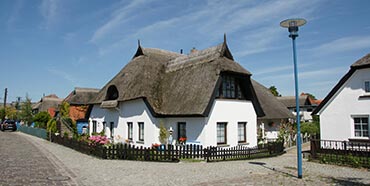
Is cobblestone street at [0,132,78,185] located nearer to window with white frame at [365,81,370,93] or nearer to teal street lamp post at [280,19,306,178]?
teal street lamp post at [280,19,306,178]

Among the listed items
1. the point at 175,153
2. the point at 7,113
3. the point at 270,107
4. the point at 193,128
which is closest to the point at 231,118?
the point at 193,128

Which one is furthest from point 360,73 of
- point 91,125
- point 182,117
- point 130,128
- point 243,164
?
point 91,125

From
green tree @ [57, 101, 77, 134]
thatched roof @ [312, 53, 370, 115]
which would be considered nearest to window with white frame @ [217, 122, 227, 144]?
thatched roof @ [312, 53, 370, 115]

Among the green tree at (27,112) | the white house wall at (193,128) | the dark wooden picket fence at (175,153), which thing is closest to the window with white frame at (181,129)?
the white house wall at (193,128)

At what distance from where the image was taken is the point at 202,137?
18344mm

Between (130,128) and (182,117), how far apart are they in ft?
18.5

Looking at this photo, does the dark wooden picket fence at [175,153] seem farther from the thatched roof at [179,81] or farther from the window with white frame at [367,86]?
the window with white frame at [367,86]

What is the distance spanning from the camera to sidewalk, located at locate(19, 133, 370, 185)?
36.6 ft

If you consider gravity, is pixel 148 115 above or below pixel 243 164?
above

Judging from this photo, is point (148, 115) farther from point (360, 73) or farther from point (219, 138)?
point (360, 73)

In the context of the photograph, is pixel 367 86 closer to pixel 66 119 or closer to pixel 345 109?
pixel 345 109

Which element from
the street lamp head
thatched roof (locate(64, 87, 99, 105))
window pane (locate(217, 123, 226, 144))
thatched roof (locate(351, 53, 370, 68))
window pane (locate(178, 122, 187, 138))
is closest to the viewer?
the street lamp head

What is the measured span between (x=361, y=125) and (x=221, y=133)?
26.9ft

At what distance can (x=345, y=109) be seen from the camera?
1819cm
